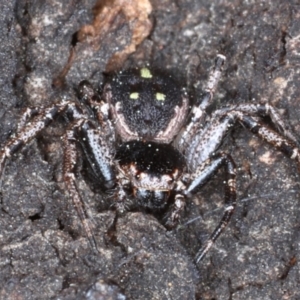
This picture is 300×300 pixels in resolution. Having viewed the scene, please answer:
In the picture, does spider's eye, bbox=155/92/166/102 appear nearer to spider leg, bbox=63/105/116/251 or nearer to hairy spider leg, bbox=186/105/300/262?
hairy spider leg, bbox=186/105/300/262

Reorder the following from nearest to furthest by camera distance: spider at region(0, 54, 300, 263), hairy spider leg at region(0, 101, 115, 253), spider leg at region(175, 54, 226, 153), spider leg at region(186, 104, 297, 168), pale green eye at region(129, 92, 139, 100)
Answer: hairy spider leg at region(0, 101, 115, 253)
spider at region(0, 54, 300, 263)
spider leg at region(186, 104, 297, 168)
spider leg at region(175, 54, 226, 153)
pale green eye at region(129, 92, 139, 100)

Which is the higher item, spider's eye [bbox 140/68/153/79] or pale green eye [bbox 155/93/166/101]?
spider's eye [bbox 140/68/153/79]

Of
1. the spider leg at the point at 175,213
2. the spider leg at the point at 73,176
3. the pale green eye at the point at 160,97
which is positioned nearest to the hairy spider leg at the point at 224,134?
the spider leg at the point at 175,213

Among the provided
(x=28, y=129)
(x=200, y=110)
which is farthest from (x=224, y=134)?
(x=28, y=129)

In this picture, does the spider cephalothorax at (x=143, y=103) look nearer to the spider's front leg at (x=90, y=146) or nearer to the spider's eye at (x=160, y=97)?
the spider's eye at (x=160, y=97)

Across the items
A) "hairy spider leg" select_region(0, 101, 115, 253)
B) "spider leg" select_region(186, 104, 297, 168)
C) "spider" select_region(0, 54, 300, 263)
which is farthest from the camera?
"spider leg" select_region(186, 104, 297, 168)

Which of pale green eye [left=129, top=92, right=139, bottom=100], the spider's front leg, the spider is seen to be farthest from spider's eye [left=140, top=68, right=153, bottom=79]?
the spider's front leg

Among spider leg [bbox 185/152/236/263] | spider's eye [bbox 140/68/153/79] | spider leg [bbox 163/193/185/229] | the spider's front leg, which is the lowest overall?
spider leg [bbox 163/193/185/229]

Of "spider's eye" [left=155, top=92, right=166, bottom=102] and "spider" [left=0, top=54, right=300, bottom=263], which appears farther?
"spider's eye" [left=155, top=92, right=166, bottom=102]
